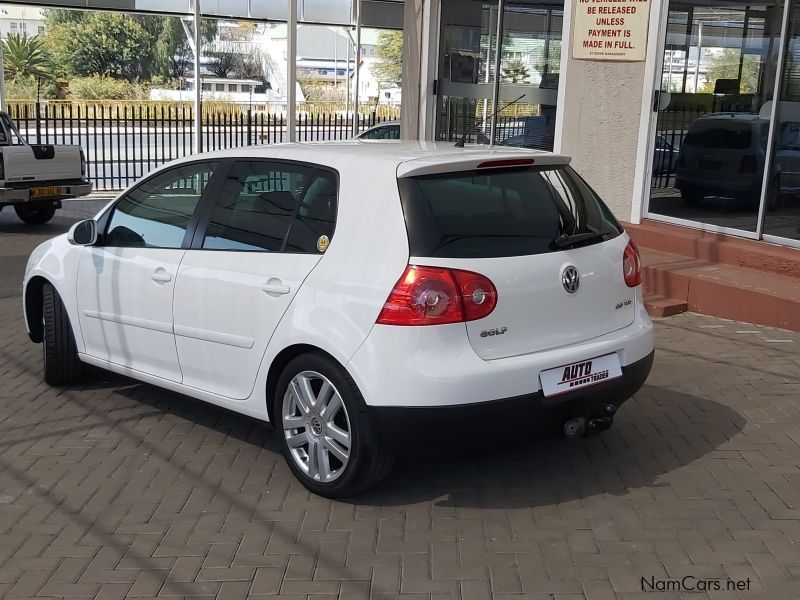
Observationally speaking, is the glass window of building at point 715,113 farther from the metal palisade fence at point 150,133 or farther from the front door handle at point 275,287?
the front door handle at point 275,287

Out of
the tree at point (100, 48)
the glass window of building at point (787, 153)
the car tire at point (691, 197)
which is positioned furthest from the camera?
the tree at point (100, 48)

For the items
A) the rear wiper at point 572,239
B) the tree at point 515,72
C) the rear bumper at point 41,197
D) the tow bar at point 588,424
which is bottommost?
the rear bumper at point 41,197

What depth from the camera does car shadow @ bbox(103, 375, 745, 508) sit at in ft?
14.3

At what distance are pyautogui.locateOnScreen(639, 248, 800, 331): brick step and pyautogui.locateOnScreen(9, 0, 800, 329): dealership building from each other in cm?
1

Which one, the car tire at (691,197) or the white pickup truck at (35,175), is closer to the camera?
the car tire at (691,197)

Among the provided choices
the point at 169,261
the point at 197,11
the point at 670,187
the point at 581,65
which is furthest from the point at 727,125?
the point at 197,11

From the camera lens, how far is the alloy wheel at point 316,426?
4188 millimetres

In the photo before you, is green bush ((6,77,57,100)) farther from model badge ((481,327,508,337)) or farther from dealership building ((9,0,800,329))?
model badge ((481,327,508,337))

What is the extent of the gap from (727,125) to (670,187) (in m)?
0.86

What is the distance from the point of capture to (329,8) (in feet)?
63.5

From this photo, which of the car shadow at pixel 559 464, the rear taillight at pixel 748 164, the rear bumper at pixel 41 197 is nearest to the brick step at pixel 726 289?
the rear taillight at pixel 748 164

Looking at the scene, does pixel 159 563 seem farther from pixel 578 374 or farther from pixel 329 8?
pixel 329 8

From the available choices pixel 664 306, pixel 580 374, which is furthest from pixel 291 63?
pixel 580 374

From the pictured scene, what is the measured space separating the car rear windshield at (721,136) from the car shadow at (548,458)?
3.78 m
